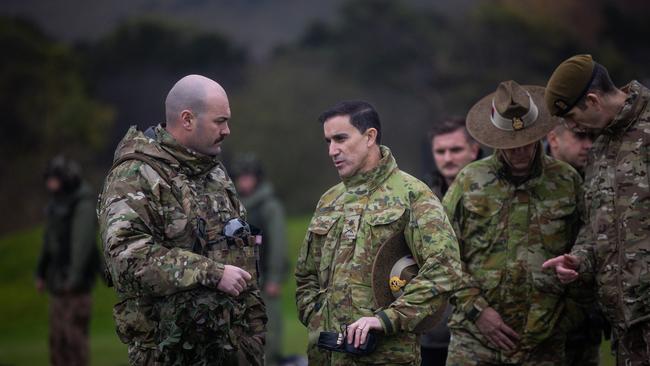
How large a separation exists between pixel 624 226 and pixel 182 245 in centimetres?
271

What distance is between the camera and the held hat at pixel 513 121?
249 inches

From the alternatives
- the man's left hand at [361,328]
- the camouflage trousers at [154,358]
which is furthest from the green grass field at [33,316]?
the camouflage trousers at [154,358]

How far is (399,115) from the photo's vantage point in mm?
29906

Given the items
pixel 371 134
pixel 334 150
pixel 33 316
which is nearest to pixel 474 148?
pixel 371 134

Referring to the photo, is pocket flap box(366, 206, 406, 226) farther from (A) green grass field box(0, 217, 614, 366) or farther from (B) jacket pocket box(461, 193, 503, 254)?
(A) green grass field box(0, 217, 614, 366)

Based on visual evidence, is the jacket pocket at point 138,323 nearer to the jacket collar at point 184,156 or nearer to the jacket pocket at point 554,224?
the jacket collar at point 184,156

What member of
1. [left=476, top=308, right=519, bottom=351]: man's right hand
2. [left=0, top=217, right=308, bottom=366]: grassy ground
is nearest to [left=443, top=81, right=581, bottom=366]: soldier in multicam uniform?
[left=476, top=308, right=519, bottom=351]: man's right hand

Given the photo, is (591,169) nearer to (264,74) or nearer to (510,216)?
(510,216)

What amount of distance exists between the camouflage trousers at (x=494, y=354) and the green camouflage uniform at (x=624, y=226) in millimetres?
563

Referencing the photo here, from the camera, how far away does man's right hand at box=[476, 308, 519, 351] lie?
6289mm

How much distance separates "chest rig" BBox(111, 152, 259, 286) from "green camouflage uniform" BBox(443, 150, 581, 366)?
1795 millimetres

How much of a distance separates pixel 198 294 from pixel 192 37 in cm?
3059

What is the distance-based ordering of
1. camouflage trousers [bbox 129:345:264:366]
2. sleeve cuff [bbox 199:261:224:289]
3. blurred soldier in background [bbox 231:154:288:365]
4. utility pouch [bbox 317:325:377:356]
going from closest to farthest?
sleeve cuff [bbox 199:261:224:289], camouflage trousers [bbox 129:345:264:366], utility pouch [bbox 317:325:377:356], blurred soldier in background [bbox 231:154:288:365]

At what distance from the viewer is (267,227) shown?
12.3m
